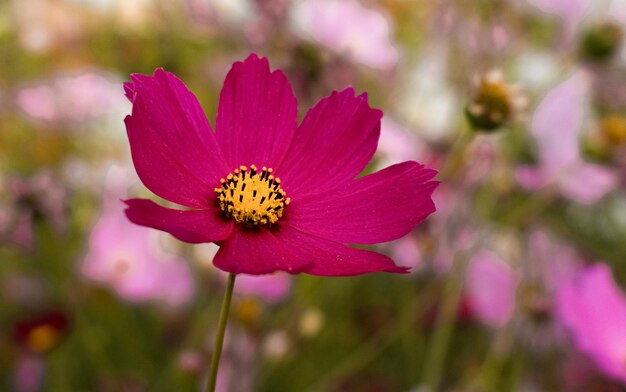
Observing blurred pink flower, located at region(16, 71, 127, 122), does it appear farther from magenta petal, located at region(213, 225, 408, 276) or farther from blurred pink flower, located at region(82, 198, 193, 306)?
magenta petal, located at region(213, 225, 408, 276)

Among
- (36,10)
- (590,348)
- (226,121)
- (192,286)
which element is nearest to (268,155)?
(226,121)

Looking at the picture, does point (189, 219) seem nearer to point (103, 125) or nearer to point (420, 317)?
point (420, 317)

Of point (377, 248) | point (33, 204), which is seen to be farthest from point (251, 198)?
point (377, 248)

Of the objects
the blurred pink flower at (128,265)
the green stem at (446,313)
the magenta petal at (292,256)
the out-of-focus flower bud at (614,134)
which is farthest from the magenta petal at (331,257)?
the out-of-focus flower bud at (614,134)

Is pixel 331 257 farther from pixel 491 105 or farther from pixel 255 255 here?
pixel 491 105

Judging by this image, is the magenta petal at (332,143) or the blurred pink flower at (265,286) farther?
the blurred pink flower at (265,286)

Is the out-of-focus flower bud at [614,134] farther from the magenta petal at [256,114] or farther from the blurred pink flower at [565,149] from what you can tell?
the magenta petal at [256,114]
